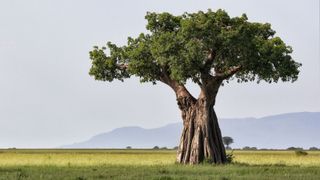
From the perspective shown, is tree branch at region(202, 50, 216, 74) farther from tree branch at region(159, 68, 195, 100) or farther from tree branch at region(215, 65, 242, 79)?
tree branch at region(159, 68, 195, 100)

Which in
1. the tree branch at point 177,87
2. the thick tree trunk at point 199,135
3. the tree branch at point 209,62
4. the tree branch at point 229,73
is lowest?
the thick tree trunk at point 199,135

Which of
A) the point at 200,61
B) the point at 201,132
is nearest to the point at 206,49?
the point at 200,61

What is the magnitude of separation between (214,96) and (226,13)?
742 centimetres

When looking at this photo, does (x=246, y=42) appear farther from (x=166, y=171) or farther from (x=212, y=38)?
(x=166, y=171)

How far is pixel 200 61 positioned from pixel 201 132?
698 centimetres

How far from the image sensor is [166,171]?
4322cm

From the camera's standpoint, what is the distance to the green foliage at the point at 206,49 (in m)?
53.1

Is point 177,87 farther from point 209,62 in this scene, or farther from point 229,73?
point 229,73

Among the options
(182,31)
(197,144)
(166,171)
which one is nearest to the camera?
(166,171)

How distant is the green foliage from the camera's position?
53094 millimetres

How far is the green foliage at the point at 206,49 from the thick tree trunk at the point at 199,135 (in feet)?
8.39

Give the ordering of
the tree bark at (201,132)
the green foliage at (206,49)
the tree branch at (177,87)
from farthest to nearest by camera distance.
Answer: the tree branch at (177,87), the tree bark at (201,132), the green foliage at (206,49)

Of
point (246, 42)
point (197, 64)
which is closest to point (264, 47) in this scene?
point (246, 42)

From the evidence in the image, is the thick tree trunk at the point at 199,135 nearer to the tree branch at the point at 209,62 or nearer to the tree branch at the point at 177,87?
the tree branch at the point at 177,87
